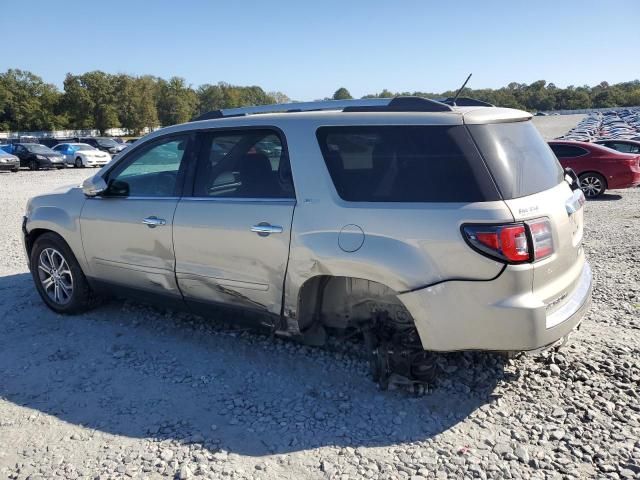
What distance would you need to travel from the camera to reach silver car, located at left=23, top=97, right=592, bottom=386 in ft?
9.54

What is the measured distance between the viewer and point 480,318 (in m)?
2.92

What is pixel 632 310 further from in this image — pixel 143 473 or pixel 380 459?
pixel 143 473

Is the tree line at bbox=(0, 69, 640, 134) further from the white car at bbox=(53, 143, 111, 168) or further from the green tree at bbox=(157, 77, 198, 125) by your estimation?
the white car at bbox=(53, 143, 111, 168)

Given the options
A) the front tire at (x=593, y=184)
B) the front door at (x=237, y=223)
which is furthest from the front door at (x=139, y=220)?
the front tire at (x=593, y=184)

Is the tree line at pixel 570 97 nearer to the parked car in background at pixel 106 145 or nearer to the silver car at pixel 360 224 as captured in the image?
the parked car in background at pixel 106 145

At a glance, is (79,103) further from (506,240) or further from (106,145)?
(506,240)

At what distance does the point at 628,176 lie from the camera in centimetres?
1331

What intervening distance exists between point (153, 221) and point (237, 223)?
2.81ft

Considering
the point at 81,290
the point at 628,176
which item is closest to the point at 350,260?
the point at 81,290

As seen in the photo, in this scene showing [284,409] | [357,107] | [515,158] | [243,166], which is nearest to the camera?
[515,158]

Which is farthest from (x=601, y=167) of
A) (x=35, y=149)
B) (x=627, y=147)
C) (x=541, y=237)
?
(x=35, y=149)

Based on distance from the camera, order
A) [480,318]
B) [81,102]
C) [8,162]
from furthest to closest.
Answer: [81,102]
[8,162]
[480,318]

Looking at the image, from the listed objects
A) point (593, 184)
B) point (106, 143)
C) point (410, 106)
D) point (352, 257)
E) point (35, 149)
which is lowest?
point (593, 184)

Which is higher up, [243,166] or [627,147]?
[243,166]
